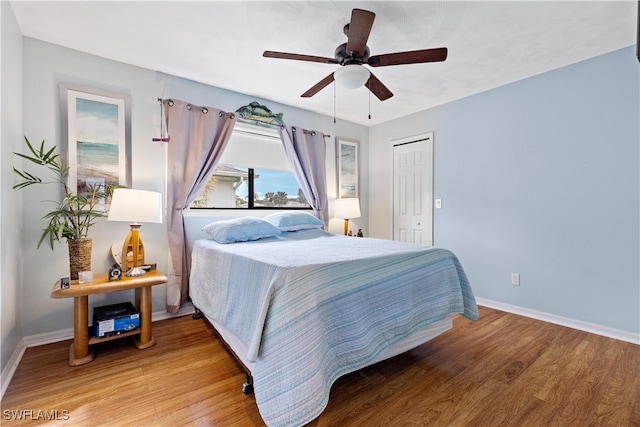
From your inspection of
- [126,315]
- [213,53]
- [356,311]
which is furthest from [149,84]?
[356,311]

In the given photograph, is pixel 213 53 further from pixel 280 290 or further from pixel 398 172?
pixel 398 172

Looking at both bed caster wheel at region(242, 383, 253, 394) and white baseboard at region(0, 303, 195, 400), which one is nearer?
bed caster wheel at region(242, 383, 253, 394)

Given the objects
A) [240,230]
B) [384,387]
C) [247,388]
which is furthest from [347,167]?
[247,388]

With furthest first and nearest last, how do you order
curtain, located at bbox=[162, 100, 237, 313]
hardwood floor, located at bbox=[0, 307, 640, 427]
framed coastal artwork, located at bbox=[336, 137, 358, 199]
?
1. framed coastal artwork, located at bbox=[336, 137, 358, 199]
2. curtain, located at bbox=[162, 100, 237, 313]
3. hardwood floor, located at bbox=[0, 307, 640, 427]

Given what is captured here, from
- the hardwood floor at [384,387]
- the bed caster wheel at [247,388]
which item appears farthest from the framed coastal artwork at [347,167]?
the bed caster wheel at [247,388]

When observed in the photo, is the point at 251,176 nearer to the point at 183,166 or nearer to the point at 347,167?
the point at 183,166

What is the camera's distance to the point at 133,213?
2170mm

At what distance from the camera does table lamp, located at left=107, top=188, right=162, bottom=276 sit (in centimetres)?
214

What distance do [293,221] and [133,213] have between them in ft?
4.95

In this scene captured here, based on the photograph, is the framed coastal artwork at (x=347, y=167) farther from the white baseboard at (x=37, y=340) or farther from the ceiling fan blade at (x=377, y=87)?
the white baseboard at (x=37, y=340)

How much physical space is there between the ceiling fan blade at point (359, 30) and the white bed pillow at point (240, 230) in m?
1.69

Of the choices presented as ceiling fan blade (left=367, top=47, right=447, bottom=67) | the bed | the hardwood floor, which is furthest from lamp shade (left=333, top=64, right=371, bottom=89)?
the hardwood floor

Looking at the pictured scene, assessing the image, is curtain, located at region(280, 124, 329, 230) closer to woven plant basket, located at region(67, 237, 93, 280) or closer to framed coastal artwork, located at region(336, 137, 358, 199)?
framed coastal artwork, located at region(336, 137, 358, 199)

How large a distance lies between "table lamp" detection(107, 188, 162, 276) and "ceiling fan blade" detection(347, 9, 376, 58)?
1866mm
